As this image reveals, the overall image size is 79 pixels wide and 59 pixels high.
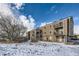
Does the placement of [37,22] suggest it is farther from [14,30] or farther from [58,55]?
[58,55]

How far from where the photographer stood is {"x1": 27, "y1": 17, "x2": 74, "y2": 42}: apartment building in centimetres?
187

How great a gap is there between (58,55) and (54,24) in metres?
0.36

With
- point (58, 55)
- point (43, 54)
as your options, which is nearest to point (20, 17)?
point (43, 54)

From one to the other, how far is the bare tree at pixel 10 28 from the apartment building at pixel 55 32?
12cm

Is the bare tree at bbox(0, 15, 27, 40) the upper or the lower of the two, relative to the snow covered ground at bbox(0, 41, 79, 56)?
upper

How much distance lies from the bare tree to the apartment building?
0.38 ft

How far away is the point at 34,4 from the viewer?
1.85 metres

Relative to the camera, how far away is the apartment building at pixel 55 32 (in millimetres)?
1866

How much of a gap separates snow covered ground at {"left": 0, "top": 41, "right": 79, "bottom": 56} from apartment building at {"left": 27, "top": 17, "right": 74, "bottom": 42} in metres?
0.06

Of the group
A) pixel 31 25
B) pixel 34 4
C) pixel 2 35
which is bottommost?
pixel 2 35

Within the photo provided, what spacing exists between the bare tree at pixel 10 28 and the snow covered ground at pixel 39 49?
0.35 ft

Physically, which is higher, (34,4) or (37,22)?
(34,4)

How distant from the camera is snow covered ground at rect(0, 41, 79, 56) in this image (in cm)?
184

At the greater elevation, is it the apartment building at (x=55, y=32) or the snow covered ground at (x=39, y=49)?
the apartment building at (x=55, y=32)
